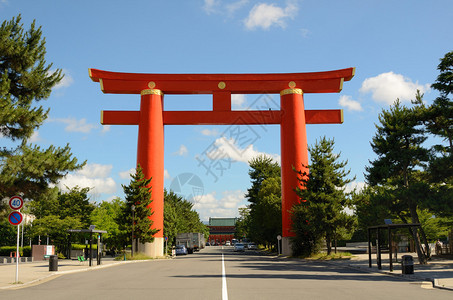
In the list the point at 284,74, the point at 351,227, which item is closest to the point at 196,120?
the point at 284,74

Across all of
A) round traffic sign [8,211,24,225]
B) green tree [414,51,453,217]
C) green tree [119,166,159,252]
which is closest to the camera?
round traffic sign [8,211,24,225]

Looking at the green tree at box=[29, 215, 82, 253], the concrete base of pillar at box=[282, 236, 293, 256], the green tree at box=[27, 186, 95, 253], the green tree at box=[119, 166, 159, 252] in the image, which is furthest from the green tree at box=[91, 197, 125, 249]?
the concrete base of pillar at box=[282, 236, 293, 256]

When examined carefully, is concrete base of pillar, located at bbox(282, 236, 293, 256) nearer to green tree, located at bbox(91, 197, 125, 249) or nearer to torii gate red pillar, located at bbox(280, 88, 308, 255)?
torii gate red pillar, located at bbox(280, 88, 308, 255)

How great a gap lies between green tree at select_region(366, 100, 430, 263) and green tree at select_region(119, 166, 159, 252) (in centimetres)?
2282

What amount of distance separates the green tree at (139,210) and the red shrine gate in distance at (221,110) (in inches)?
30.2

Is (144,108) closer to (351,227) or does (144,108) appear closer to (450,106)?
(351,227)

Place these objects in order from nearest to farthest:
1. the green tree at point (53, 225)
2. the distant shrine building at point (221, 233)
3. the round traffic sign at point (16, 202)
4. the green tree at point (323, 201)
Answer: the round traffic sign at point (16, 202) → the green tree at point (323, 201) → the green tree at point (53, 225) → the distant shrine building at point (221, 233)

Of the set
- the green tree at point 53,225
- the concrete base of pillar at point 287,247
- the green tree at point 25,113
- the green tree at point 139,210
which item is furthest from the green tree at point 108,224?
the green tree at point 25,113

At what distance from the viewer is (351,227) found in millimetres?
36906

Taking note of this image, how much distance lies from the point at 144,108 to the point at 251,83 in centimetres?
1098

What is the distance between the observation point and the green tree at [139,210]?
43.3m

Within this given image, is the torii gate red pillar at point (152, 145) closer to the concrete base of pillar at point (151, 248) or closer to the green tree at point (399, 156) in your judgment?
the concrete base of pillar at point (151, 248)

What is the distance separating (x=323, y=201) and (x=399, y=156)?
10381mm

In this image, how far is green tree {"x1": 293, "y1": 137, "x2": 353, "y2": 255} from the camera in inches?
1431
